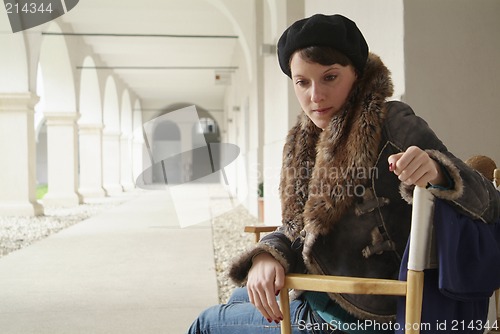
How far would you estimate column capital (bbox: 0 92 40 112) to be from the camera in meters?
9.55

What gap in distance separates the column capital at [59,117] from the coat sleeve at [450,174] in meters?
12.9

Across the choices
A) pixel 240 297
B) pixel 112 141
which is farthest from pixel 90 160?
pixel 240 297

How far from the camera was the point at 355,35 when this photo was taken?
1319mm

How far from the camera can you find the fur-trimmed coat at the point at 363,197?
1255mm

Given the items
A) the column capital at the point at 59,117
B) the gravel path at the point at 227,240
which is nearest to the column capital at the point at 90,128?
the column capital at the point at 59,117

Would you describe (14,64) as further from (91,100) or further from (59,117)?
(91,100)

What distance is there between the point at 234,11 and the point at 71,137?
5648mm

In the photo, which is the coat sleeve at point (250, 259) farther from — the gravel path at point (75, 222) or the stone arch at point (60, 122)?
the stone arch at point (60, 122)

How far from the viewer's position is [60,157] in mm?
13031

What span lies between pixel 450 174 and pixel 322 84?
0.41 meters

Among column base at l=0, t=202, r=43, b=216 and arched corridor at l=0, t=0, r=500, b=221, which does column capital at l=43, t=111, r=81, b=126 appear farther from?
column base at l=0, t=202, r=43, b=216

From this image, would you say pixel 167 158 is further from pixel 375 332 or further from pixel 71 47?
pixel 375 332

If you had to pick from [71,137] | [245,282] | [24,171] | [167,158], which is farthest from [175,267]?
[167,158]

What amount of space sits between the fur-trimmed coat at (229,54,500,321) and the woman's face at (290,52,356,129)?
3 centimetres
